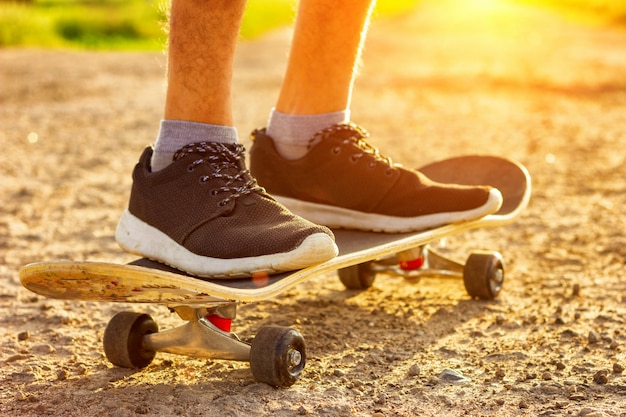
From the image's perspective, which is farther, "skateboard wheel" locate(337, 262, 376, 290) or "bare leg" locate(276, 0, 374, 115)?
"skateboard wheel" locate(337, 262, 376, 290)

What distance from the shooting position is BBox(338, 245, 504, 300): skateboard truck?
8.99 ft

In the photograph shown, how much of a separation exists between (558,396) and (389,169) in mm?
815

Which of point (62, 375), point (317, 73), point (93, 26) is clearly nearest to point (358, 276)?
point (317, 73)

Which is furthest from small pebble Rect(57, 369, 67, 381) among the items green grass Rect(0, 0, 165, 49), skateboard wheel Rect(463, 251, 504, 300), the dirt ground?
green grass Rect(0, 0, 165, 49)

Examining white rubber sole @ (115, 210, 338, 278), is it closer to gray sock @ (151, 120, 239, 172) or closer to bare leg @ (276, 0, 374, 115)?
gray sock @ (151, 120, 239, 172)

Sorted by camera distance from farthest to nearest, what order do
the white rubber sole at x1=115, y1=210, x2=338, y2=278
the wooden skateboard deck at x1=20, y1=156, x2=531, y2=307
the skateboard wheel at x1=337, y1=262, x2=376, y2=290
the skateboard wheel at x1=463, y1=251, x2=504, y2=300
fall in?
the skateboard wheel at x1=337, y1=262, x2=376, y2=290
the skateboard wheel at x1=463, y1=251, x2=504, y2=300
the white rubber sole at x1=115, y1=210, x2=338, y2=278
the wooden skateboard deck at x1=20, y1=156, x2=531, y2=307

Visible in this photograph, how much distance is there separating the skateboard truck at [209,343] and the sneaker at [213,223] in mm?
119

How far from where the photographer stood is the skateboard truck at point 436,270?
2740mm

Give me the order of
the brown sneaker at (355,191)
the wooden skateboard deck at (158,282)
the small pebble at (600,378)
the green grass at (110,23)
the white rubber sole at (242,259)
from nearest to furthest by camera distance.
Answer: the wooden skateboard deck at (158,282)
the white rubber sole at (242,259)
the small pebble at (600,378)
the brown sneaker at (355,191)
the green grass at (110,23)

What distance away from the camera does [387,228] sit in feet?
8.30

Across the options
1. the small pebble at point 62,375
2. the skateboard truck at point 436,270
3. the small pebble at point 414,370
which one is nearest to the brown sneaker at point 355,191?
the skateboard truck at point 436,270

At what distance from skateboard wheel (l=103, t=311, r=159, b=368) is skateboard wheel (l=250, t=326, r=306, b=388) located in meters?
0.32

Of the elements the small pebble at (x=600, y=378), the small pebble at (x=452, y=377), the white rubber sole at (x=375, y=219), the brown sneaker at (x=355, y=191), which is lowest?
the small pebble at (x=452, y=377)

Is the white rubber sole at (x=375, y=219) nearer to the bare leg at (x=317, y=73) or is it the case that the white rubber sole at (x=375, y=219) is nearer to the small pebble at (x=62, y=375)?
the bare leg at (x=317, y=73)
